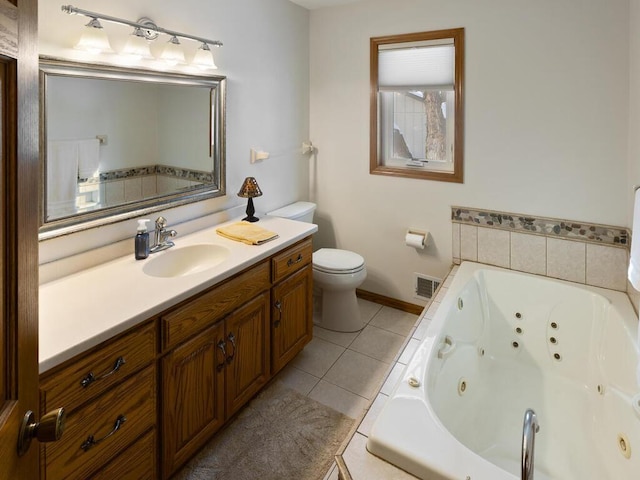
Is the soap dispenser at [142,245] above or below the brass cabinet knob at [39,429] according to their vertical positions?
above

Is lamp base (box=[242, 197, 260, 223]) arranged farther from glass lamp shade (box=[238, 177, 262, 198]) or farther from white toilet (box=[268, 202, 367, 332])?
white toilet (box=[268, 202, 367, 332])

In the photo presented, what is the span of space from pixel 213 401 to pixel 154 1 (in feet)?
6.32

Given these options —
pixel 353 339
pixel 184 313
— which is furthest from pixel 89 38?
pixel 353 339

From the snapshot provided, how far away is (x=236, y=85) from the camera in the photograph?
2.59 meters

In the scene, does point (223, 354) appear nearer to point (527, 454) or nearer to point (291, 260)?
point (291, 260)

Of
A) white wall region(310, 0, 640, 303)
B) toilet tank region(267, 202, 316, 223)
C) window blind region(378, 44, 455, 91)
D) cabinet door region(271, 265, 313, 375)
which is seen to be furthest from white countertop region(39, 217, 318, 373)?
window blind region(378, 44, 455, 91)

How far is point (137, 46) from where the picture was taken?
1.91 metres

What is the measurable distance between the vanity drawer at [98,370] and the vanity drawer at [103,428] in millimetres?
37

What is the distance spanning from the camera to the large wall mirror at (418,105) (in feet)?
9.09

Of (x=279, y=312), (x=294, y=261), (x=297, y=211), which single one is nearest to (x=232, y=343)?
(x=279, y=312)

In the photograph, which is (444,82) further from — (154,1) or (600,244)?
(154,1)

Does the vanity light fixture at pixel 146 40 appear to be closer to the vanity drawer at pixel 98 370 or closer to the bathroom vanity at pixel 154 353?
the bathroom vanity at pixel 154 353

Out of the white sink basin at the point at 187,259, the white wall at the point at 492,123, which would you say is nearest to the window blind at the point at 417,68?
the white wall at the point at 492,123

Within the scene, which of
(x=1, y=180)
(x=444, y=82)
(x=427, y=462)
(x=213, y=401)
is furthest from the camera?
(x=444, y=82)
